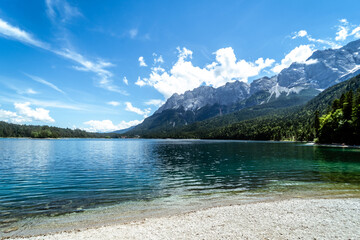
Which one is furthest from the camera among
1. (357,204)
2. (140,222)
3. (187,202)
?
(187,202)

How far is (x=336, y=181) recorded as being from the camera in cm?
2878

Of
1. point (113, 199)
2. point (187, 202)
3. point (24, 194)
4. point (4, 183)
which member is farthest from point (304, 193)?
point (4, 183)

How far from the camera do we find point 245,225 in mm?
13617

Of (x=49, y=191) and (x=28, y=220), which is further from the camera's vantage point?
(x=49, y=191)

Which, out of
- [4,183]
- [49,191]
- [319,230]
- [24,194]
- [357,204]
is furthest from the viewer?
[4,183]

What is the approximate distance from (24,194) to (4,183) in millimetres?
8738

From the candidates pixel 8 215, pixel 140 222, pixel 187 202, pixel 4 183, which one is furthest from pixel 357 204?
pixel 4 183

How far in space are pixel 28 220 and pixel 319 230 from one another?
2165 cm

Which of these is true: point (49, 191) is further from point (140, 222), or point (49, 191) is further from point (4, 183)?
point (140, 222)

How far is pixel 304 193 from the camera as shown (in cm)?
2272

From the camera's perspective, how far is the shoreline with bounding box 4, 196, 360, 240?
40.0 feet

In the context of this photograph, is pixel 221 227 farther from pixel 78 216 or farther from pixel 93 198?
pixel 93 198

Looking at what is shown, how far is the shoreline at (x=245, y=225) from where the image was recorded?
1220cm

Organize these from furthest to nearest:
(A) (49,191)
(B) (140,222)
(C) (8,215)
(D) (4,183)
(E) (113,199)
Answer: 1. (D) (4,183)
2. (A) (49,191)
3. (E) (113,199)
4. (C) (8,215)
5. (B) (140,222)
